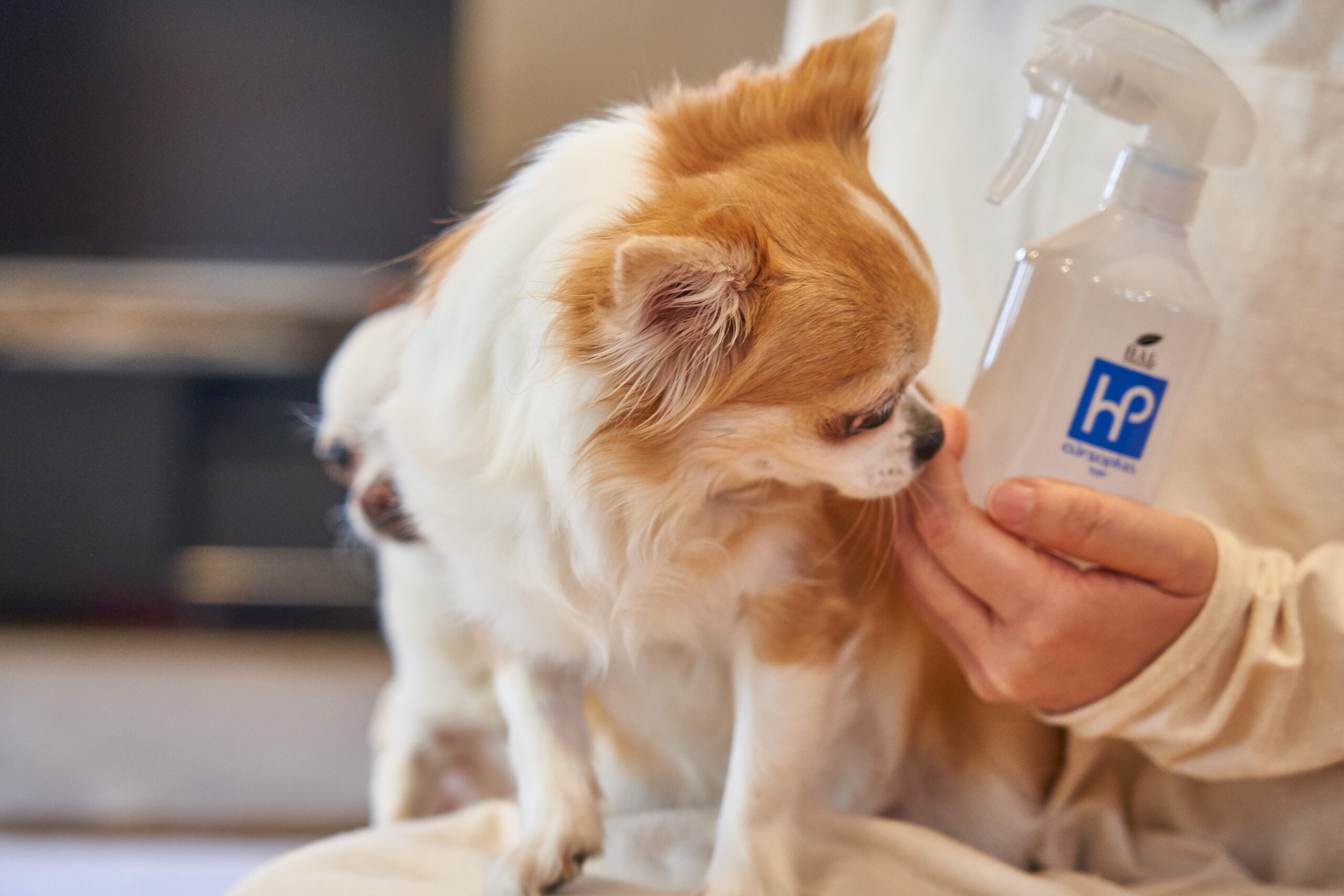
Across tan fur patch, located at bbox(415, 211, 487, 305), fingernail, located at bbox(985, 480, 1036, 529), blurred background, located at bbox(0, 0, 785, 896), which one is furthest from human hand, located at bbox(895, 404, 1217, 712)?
blurred background, located at bbox(0, 0, 785, 896)

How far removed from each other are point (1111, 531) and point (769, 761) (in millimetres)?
291

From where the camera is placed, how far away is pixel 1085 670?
670 mm

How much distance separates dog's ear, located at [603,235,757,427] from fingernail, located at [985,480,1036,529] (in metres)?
0.21

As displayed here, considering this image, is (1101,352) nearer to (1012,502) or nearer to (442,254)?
(1012,502)

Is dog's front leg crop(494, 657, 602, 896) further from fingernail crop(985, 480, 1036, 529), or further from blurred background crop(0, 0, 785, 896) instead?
blurred background crop(0, 0, 785, 896)

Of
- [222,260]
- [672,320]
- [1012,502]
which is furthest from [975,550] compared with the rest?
[222,260]

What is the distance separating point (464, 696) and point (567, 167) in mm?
756

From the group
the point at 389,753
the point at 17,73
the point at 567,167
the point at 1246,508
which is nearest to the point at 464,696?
the point at 389,753

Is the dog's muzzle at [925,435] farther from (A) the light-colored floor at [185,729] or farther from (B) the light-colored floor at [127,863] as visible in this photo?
(A) the light-colored floor at [185,729]

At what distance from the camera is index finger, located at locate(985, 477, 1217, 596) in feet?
2.06

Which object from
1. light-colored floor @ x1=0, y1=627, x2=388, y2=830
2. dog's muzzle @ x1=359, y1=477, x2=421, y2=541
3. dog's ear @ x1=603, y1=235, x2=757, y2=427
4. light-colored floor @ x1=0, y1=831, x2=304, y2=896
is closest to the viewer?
dog's ear @ x1=603, y1=235, x2=757, y2=427

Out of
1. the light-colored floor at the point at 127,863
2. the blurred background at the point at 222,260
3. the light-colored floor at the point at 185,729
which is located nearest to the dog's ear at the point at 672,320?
the light-colored floor at the point at 127,863

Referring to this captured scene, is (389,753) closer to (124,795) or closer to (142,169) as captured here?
(124,795)

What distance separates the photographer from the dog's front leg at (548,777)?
681 mm
